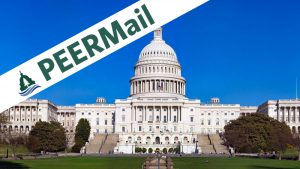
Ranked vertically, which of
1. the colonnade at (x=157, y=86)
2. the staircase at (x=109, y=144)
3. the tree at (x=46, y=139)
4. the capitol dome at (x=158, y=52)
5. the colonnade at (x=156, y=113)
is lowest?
the staircase at (x=109, y=144)

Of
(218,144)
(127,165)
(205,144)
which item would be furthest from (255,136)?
(127,165)

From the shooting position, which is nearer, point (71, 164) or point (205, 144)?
point (71, 164)

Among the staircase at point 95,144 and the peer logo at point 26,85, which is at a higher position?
the peer logo at point 26,85

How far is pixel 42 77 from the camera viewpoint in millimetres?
9609

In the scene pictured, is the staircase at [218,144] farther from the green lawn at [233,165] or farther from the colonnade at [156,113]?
the green lawn at [233,165]

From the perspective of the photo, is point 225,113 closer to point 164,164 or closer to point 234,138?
point 234,138

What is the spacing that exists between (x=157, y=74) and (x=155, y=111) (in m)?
15.5

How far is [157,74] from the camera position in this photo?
160625 mm

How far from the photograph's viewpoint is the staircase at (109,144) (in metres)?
110

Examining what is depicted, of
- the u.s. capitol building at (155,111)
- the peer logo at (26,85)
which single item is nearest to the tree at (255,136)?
the u.s. capitol building at (155,111)

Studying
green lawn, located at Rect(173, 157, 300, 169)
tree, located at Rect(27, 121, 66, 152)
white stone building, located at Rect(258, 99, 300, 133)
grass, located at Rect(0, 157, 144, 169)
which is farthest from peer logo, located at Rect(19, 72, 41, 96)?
white stone building, located at Rect(258, 99, 300, 133)

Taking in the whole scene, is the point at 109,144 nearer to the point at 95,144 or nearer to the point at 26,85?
the point at 95,144

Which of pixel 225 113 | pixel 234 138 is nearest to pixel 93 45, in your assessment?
pixel 234 138

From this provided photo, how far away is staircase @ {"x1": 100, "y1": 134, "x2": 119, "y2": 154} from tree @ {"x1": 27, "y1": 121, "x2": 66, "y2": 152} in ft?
33.6
